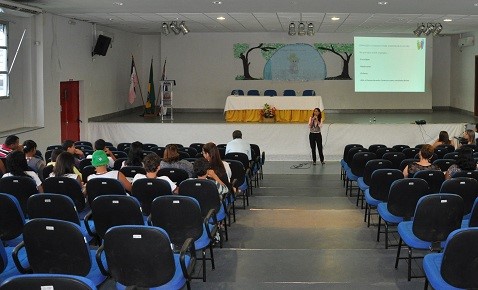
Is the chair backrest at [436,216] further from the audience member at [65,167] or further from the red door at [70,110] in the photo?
the red door at [70,110]

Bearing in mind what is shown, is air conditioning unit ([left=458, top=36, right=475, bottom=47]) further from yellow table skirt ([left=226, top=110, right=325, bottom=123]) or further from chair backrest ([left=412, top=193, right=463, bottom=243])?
chair backrest ([left=412, top=193, right=463, bottom=243])

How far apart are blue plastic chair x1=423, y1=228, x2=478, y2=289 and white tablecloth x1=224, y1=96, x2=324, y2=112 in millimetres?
14840

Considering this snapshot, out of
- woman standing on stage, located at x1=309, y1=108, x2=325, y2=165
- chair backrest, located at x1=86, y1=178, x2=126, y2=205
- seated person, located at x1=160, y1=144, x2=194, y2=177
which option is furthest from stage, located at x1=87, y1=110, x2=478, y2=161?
chair backrest, located at x1=86, y1=178, x2=126, y2=205

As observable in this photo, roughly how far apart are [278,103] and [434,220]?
45.6 ft

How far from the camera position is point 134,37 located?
24.3m

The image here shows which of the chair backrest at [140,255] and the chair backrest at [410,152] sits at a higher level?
the chair backrest at [410,152]

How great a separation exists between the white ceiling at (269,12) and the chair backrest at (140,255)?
9.89 meters

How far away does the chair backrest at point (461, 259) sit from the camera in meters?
4.72

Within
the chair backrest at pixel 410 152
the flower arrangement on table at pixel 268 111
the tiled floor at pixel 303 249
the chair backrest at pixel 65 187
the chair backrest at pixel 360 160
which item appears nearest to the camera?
the tiled floor at pixel 303 249

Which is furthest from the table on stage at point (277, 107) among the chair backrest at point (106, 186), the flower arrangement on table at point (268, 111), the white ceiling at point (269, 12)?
the chair backrest at point (106, 186)

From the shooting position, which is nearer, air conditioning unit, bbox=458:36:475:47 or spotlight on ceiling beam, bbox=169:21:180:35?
spotlight on ceiling beam, bbox=169:21:180:35

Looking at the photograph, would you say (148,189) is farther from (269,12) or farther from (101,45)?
(101,45)

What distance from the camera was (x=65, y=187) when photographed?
7.24 m

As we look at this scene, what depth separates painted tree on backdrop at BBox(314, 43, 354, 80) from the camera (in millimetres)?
24391
